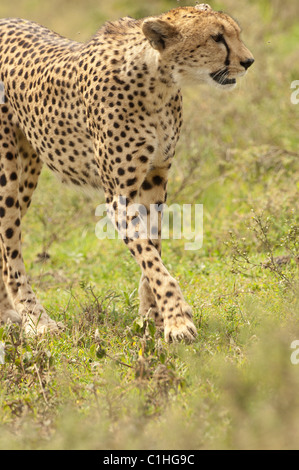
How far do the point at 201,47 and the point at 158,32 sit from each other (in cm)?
21

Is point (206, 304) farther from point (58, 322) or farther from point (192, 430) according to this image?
point (192, 430)

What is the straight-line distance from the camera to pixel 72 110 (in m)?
4.24

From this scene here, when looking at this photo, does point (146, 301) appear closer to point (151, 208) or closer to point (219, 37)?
point (151, 208)

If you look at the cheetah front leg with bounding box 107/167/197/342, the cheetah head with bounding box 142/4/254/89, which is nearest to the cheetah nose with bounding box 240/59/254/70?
the cheetah head with bounding box 142/4/254/89

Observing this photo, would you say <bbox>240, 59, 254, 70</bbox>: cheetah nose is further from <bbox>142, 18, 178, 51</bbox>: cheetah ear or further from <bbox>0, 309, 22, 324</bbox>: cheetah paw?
<bbox>0, 309, 22, 324</bbox>: cheetah paw

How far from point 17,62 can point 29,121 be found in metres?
0.37

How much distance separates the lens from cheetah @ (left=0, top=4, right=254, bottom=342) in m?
3.75

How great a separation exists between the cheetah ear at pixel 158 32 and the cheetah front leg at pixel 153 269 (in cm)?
64

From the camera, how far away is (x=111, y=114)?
3936 millimetres

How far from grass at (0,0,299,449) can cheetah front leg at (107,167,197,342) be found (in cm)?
9

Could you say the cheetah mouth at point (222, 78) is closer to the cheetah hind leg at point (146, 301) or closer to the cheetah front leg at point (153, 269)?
the cheetah front leg at point (153, 269)

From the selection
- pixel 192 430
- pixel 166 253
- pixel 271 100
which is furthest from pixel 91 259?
pixel 192 430

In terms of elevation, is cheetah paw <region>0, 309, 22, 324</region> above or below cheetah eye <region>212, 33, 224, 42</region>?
below

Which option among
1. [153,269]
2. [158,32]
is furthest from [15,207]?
[158,32]
